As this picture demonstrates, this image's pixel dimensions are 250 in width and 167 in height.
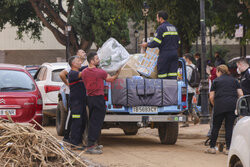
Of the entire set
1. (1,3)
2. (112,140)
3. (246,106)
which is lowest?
(112,140)

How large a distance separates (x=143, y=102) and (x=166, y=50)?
138cm

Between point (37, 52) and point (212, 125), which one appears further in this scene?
point (37, 52)

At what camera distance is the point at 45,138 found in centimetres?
812

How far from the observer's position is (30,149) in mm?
7883

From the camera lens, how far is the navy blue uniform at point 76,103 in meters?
11.5

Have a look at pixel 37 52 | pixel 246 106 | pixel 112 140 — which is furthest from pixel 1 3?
pixel 246 106

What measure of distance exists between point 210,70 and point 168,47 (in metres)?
9.89

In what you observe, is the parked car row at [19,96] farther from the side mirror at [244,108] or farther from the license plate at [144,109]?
the side mirror at [244,108]

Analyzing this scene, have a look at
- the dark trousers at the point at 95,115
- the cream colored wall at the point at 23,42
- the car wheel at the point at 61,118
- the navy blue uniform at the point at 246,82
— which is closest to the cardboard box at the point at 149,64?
the dark trousers at the point at 95,115

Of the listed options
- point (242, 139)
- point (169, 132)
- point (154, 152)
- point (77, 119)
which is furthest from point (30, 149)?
point (169, 132)

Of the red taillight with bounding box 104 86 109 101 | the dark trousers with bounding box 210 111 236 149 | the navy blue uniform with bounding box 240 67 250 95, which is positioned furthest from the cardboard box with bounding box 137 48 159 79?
the navy blue uniform with bounding box 240 67 250 95

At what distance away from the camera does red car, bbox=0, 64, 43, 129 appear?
11.3 meters

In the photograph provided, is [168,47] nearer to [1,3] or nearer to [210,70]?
[210,70]

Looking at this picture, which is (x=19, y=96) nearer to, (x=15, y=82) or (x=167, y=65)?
(x=15, y=82)
